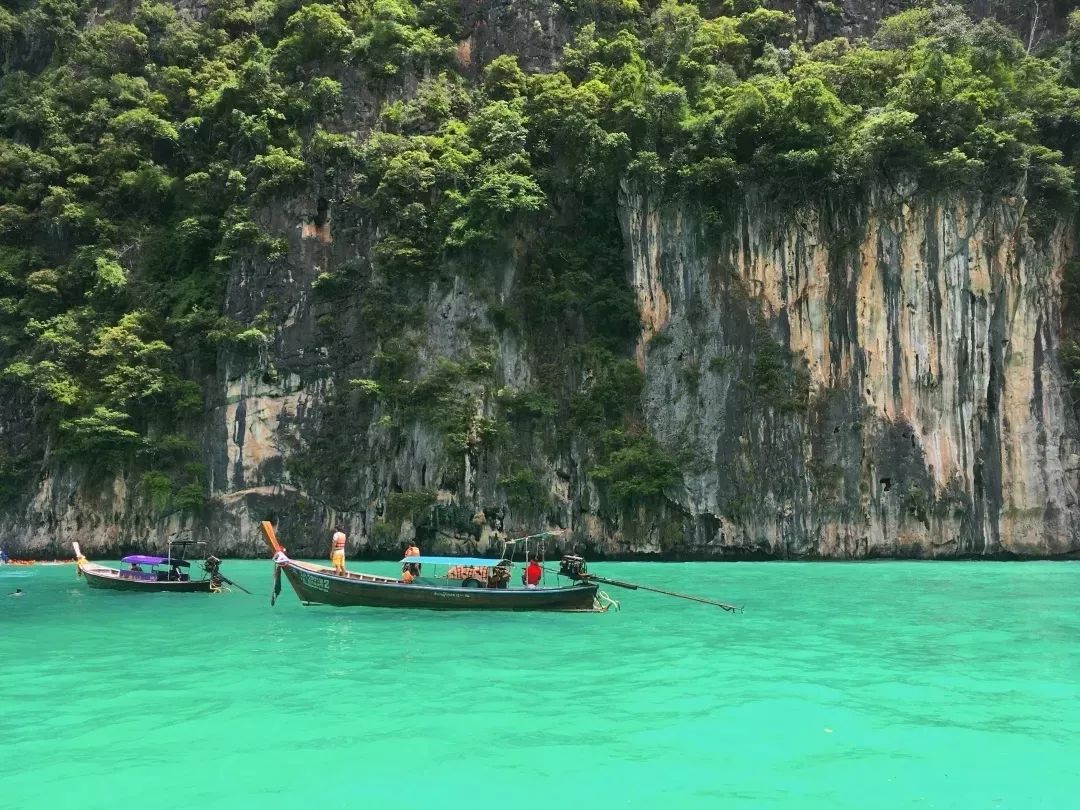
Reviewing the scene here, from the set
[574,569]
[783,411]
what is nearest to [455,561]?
[574,569]

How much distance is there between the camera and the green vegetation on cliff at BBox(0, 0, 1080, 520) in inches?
1139

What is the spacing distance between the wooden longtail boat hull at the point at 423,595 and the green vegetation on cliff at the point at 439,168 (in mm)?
12547

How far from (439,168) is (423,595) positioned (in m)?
19.5

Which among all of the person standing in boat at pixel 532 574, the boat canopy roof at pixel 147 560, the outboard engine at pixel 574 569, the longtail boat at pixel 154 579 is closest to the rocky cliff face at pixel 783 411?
the boat canopy roof at pixel 147 560

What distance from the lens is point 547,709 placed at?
27.8ft

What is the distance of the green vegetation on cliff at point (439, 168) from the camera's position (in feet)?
94.9

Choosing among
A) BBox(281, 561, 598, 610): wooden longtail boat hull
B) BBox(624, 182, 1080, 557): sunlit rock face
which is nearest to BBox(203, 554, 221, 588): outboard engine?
BBox(281, 561, 598, 610): wooden longtail boat hull

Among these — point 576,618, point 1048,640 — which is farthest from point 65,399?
point 1048,640

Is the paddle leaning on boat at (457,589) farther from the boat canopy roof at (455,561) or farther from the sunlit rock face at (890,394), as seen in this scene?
the sunlit rock face at (890,394)

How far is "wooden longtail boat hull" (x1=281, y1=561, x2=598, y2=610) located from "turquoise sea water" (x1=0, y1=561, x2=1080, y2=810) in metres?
0.29

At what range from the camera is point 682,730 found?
7.75 metres

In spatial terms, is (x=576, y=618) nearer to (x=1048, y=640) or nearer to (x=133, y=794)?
(x=1048, y=640)

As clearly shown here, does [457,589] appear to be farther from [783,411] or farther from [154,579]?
[783,411]

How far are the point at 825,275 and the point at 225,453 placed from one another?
72.2ft
